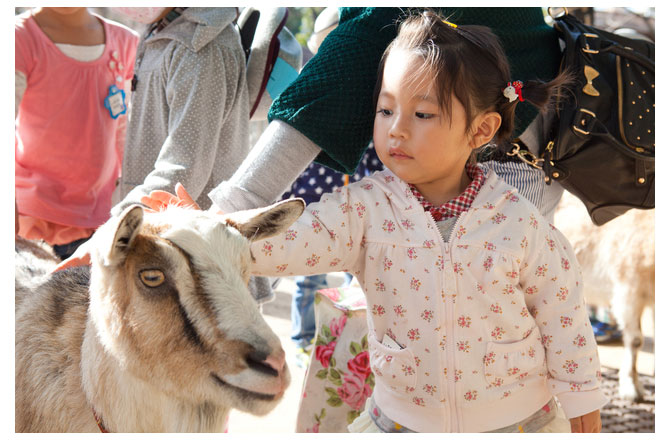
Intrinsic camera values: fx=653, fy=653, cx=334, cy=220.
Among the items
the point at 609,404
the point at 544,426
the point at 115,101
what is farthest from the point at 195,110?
the point at 609,404

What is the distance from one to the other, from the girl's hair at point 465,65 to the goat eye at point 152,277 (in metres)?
1.03

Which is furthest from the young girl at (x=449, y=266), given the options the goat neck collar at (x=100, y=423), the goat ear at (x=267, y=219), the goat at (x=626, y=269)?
the goat at (x=626, y=269)

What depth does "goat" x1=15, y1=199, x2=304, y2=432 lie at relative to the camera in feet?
5.67

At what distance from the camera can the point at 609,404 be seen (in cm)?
503

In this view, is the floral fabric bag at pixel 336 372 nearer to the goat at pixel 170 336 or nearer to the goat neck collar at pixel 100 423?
the goat at pixel 170 336

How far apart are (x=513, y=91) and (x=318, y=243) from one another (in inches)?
33.9

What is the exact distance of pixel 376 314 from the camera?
2.25 m

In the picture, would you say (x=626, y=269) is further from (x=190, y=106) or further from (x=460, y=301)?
(x=190, y=106)

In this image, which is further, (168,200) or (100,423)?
(168,200)

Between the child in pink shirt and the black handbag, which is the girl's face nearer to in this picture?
the black handbag

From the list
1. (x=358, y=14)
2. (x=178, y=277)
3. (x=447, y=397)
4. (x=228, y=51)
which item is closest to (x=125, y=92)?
(x=228, y=51)

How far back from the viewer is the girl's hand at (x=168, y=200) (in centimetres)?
219

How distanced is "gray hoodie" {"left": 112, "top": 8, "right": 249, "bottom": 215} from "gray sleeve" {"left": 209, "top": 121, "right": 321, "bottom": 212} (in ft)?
2.19

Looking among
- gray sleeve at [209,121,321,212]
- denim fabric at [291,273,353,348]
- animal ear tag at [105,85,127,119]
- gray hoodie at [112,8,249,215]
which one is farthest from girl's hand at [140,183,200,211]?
denim fabric at [291,273,353,348]
